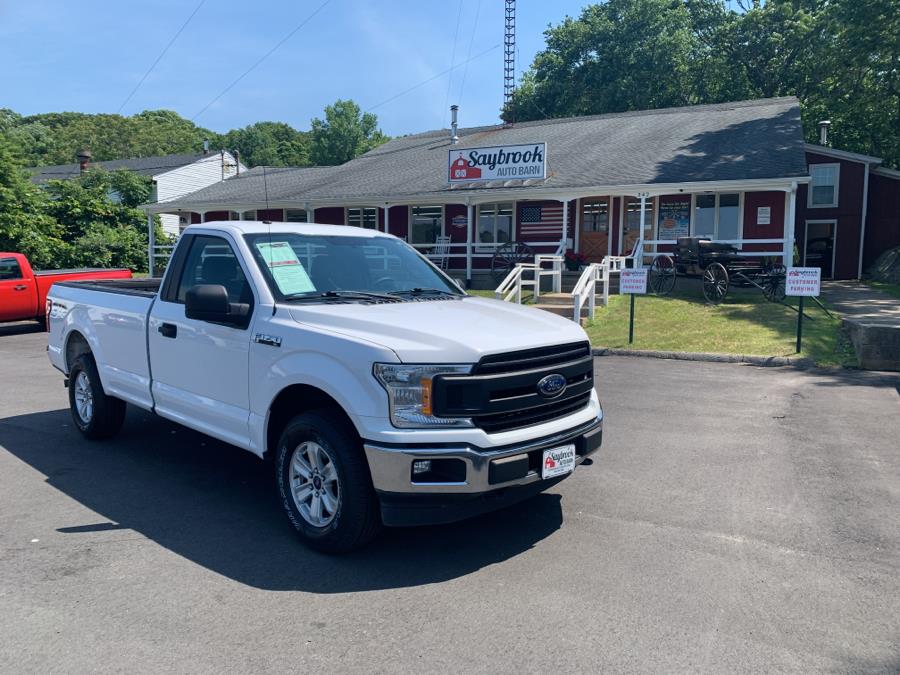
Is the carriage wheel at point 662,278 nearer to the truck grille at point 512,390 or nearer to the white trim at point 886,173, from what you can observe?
the white trim at point 886,173

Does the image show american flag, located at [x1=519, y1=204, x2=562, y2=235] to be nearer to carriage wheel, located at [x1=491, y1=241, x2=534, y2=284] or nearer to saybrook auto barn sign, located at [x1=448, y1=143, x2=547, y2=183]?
carriage wheel, located at [x1=491, y1=241, x2=534, y2=284]

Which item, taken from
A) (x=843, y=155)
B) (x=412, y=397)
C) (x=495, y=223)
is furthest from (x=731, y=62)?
(x=412, y=397)

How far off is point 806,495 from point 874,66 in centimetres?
2581

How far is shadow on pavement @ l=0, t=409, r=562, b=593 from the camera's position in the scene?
4.09 m

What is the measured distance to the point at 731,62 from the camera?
3738 cm

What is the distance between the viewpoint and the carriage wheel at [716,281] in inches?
629

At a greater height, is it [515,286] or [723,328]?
[515,286]

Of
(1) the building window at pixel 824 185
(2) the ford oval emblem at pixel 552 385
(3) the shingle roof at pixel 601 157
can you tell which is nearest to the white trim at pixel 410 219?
(3) the shingle roof at pixel 601 157

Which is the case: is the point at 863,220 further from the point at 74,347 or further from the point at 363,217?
the point at 74,347

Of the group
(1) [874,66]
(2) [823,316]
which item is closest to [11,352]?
(2) [823,316]

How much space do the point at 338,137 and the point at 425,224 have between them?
2369 inches

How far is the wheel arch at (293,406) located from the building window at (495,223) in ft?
69.6

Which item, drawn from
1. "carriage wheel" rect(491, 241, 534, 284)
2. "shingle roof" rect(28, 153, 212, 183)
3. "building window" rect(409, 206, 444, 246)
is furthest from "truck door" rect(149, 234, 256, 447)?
"shingle roof" rect(28, 153, 212, 183)

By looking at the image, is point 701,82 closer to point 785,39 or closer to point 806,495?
point 785,39
